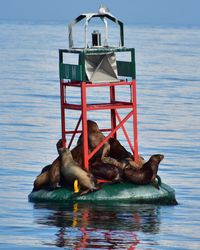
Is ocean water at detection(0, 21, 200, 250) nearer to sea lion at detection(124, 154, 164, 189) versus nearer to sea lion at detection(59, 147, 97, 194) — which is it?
sea lion at detection(59, 147, 97, 194)

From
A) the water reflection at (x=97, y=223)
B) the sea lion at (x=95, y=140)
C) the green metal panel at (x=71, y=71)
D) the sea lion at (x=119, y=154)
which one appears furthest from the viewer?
the sea lion at (x=119, y=154)

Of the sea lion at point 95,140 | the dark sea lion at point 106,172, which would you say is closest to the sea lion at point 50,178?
the dark sea lion at point 106,172

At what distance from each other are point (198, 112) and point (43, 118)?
21.9ft

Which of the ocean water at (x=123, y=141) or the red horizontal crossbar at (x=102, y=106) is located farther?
the red horizontal crossbar at (x=102, y=106)

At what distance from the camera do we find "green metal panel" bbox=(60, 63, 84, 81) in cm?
3142

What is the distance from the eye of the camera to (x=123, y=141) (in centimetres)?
4603

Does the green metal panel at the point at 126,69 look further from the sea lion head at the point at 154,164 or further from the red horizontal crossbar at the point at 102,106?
the sea lion head at the point at 154,164

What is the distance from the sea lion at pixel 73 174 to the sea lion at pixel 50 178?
165mm

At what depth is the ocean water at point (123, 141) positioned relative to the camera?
94.2 ft

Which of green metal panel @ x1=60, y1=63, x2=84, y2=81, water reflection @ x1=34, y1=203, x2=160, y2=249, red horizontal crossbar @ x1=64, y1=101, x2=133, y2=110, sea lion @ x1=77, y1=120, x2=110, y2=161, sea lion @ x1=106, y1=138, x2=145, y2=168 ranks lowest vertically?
water reflection @ x1=34, y1=203, x2=160, y2=249

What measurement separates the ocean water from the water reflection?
0.02m

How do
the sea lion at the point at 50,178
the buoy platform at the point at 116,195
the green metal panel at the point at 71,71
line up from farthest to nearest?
the sea lion at the point at 50,178 → the green metal panel at the point at 71,71 → the buoy platform at the point at 116,195

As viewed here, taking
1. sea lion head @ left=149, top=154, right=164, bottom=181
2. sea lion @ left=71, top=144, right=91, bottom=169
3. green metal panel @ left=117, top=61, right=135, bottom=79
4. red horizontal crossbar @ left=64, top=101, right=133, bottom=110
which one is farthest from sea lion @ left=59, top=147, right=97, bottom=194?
green metal panel @ left=117, top=61, right=135, bottom=79

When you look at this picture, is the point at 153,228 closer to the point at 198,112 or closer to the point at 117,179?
the point at 117,179
